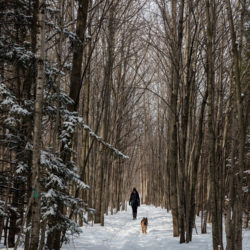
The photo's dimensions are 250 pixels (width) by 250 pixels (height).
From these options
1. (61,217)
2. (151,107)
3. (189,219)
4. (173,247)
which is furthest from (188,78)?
(151,107)

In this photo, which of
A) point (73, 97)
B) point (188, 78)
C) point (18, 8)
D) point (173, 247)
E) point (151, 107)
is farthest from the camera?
point (151, 107)

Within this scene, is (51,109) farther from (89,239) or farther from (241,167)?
(89,239)

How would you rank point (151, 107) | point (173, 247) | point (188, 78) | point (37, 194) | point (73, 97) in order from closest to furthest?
point (37, 194) → point (73, 97) → point (173, 247) → point (188, 78) → point (151, 107)

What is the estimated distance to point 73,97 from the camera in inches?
306

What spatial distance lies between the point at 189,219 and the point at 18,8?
24.9 ft

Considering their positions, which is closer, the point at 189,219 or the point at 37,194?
the point at 37,194

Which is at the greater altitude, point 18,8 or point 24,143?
point 18,8

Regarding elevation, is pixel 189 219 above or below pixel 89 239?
above

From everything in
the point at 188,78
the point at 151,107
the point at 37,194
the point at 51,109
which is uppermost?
the point at 151,107

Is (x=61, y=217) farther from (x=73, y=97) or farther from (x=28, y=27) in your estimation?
(x=28, y=27)

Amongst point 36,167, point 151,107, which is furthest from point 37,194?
point 151,107

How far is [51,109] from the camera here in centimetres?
684

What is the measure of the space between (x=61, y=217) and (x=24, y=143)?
1726 millimetres

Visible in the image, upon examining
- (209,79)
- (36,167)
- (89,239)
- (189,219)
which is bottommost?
(89,239)
